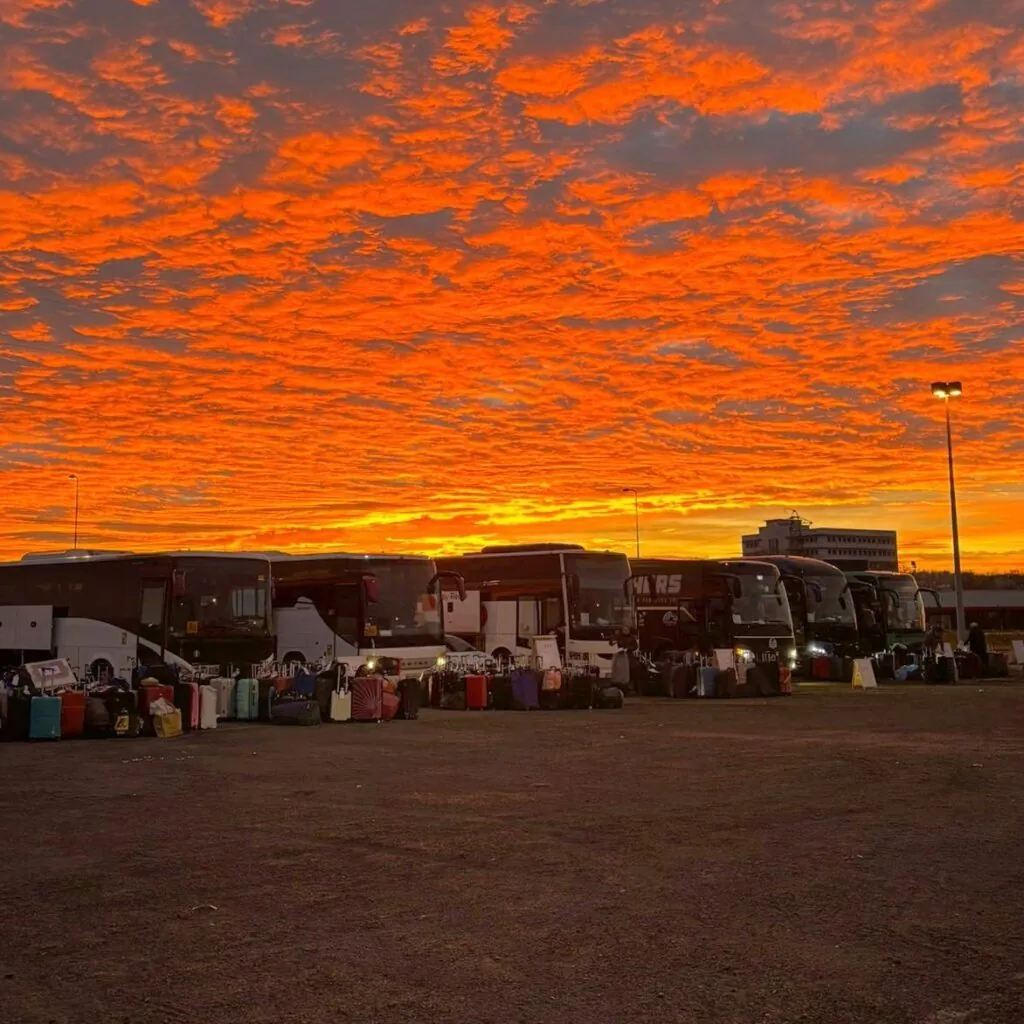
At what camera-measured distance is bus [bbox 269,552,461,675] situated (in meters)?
27.8

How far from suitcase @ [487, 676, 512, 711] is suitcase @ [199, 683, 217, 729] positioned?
6.31 metres

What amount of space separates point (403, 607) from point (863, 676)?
479 inches

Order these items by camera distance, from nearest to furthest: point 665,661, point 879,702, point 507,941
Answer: point 507,941
point 879,702
point 665,661

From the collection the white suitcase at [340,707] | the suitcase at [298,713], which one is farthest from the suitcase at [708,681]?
the suitcase at [298,713]

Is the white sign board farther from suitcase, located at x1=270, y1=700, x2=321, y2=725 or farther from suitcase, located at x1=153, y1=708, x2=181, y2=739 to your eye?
suitcase, located at x1=153, y1=708, x2=181, y2=739

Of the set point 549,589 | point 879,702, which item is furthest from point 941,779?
point 549,589

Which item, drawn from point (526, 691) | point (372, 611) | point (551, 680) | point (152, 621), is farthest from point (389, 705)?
point (152, 621)

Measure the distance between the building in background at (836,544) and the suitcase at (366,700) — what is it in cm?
11120

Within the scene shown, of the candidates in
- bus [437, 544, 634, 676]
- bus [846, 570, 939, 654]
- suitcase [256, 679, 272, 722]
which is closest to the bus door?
suitcase [256, 679, 272, 722]

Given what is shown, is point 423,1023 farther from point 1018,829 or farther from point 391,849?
point 1018,829

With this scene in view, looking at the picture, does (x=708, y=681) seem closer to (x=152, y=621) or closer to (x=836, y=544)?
(x=152, y=621)

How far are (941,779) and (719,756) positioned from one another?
298cm

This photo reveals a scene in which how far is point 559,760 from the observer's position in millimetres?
14195

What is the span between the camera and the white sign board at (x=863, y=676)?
100 feet
